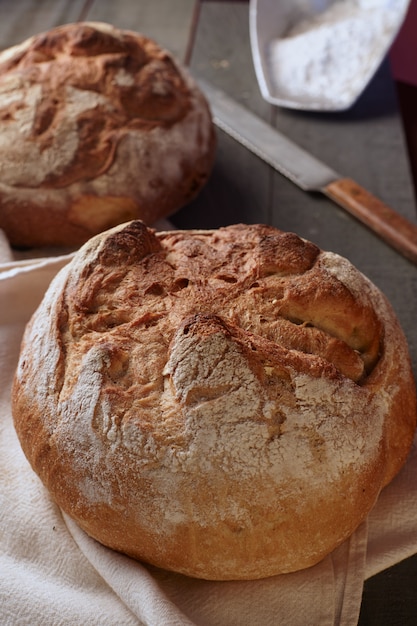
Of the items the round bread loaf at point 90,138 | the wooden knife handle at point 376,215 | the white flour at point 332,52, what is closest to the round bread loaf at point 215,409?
the round bread loaf at point 90,138

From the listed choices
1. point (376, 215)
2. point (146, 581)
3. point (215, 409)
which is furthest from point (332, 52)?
point (146, 581)

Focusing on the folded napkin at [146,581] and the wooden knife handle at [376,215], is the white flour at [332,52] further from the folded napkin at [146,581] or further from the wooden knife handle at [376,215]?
the folded napkin at [146,581]

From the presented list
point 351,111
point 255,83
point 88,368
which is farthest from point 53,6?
point 88,368

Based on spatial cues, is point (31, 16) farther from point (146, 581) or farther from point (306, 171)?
point (146, 581)

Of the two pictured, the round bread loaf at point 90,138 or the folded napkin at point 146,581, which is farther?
the round bread loaf at point 90,138

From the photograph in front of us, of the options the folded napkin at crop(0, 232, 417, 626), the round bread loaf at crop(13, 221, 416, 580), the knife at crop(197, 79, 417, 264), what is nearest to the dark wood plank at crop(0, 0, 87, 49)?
the knife at crop(197, 79, 417, 264)

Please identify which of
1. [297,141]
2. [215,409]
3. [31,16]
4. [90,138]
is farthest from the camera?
[31,16]
